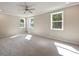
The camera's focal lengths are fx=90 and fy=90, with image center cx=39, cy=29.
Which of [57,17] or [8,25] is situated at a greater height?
[57,17]

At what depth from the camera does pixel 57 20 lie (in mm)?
6777

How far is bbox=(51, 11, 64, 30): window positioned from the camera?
20.9 feet

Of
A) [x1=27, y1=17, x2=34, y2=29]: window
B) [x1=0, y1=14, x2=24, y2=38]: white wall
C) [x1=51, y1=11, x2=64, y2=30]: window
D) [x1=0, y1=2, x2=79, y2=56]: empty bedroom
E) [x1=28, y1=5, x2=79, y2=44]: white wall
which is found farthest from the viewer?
[x1=27, y1=17, x2=34, y2=29]: window

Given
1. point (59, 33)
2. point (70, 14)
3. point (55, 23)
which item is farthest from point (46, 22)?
point (70, 14)

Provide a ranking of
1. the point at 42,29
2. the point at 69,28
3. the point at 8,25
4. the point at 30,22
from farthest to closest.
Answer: the point at 30,22 < the point at 8,25 < the point at 42,29 < the point at 69,28

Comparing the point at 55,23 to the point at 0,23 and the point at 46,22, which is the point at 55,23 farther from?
the point at 0,23

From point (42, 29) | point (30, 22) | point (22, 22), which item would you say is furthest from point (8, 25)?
point (42, 29)

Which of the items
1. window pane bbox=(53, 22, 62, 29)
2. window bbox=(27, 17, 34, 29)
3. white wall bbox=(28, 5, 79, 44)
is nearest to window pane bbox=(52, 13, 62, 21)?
window pane bbox=(53, 22, 62, 29)

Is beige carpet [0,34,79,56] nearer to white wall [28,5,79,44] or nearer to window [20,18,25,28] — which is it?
white wall [28,5,79,44]

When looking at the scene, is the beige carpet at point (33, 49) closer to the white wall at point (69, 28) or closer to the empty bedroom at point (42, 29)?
the empty bedroom at point (42, 29)

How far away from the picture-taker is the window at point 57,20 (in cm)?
636

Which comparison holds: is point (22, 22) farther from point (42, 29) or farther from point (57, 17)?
point (57, 17)

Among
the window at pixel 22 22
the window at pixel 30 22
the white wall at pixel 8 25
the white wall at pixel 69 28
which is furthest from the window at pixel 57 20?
the window at pixel 22 22

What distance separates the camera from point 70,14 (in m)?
5.43
